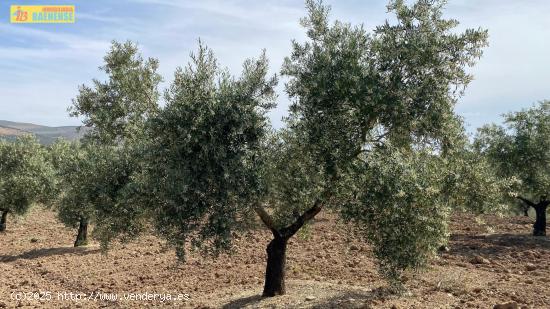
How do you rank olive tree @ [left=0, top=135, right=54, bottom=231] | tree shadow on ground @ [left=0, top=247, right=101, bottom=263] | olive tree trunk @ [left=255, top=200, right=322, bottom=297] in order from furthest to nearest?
olive tree @ [left=0, top=135, right=54, bottom=231] < tree shadow on ground @ [left=0, top=247, right=101, bottom=263] < olive tree trunk @ [left=255, top=200, right=322, bottom=297]

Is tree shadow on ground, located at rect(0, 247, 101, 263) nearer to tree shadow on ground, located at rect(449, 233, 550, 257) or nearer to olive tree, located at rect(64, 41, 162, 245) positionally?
olive tree, located at rect(64, 41, 162, 245)

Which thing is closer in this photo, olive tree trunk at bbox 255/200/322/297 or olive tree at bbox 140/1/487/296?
olive tree at bbox 140/1/487/296

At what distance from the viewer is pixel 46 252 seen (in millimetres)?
33000

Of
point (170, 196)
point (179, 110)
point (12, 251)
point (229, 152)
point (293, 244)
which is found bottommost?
point (12, 251)

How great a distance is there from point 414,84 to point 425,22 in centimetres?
211

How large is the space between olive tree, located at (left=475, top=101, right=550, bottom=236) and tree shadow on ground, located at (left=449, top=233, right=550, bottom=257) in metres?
2.31

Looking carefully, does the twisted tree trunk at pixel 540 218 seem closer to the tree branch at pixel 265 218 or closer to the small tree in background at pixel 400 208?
the small tree in background at pixel 400 208

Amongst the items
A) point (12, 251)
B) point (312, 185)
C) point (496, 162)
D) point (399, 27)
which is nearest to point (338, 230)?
point (496, 162)

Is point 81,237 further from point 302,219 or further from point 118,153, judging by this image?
point 302,219

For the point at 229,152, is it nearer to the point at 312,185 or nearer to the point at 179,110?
the point at 179,110

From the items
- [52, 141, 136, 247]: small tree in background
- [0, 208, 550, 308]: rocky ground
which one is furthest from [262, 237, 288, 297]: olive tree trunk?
[52, 141, 136, 247]: small tree in background

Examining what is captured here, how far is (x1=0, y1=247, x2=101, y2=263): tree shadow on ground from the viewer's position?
103 ft

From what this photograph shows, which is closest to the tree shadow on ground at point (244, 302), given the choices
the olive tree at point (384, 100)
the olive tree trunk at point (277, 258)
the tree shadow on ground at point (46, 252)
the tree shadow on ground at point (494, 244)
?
the olive tree trunk at point (277, 258)

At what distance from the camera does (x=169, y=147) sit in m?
14.9
